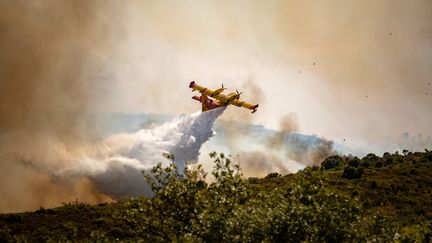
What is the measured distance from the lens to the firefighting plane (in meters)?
130

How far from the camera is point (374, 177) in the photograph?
15875 cm

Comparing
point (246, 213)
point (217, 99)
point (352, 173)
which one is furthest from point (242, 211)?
point (352, 173)

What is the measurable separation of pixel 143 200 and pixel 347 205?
1821cm

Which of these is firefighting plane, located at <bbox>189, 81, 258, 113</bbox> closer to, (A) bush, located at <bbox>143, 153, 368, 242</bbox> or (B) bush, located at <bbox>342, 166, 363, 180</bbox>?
(B) bush, located at <bbox>342, 166, 363, 180</bbox>

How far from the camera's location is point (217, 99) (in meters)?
132

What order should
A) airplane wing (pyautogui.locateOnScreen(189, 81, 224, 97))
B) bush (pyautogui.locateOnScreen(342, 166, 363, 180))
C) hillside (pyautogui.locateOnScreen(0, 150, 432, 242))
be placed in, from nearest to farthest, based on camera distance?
1. hillside (pyautogui.locateOnScreen(0, 150, 432, 242))
2. airplane wing (pyautogui.locateOnScreen(189, 81, 224, 97))
3. bush (pyautogui.locateOnScreen(342, 166, 363, 180))

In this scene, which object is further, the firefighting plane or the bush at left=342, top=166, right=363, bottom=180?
the bush at left=342, top=166, right=363, bottom=180

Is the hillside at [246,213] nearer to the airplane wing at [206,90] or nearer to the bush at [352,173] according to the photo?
the airplane wing at [206,90]

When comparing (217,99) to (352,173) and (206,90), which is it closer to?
(206,90)

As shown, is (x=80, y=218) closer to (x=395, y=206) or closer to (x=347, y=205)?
(x=395, y=206)

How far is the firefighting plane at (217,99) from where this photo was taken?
12950 cm

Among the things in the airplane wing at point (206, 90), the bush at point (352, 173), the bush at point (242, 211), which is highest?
the airplane wing at point (206, 90)

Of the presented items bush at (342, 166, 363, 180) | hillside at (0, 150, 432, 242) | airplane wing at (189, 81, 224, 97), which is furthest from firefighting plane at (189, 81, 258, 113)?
hillside at (0, 150, 432, 242)

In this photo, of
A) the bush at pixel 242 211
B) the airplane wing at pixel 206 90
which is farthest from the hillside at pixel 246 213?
the airplane wing at pixel 206 90
